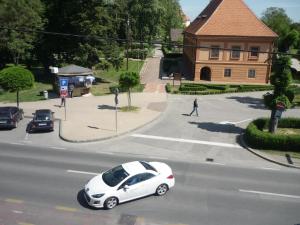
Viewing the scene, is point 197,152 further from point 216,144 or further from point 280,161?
point 280,161

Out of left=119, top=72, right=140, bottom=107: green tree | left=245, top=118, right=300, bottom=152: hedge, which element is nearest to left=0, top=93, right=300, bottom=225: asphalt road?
left=245, top=118, right=300, bottom=152: hedge

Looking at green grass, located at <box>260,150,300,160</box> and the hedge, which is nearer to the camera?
green grass, located at <box>260,150,300,160</box>

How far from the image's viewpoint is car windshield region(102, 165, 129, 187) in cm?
1579

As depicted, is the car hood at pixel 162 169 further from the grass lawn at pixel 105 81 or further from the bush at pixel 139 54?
the bush at pixel 139 54

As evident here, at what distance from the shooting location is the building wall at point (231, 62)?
47.2 m

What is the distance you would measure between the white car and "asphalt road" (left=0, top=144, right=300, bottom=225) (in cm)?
37

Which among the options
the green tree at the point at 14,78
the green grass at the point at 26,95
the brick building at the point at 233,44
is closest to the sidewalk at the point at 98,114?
the green grass at the point at 26,95

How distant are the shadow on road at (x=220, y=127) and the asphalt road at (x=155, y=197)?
7.34 m

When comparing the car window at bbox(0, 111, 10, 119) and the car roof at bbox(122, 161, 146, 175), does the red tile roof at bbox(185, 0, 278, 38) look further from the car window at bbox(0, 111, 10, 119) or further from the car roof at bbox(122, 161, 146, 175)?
the car roof at bbox(122, 161, 146, 175)

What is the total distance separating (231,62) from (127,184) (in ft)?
118

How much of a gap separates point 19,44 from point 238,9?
28119 millimetres

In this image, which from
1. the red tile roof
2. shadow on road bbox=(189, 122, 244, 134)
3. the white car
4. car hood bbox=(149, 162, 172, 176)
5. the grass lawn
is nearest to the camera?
the white car

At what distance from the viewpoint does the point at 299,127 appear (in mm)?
27609

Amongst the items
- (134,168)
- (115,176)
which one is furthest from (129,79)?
(115,176)
